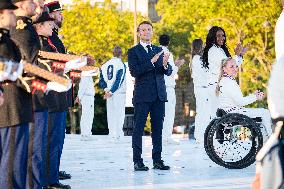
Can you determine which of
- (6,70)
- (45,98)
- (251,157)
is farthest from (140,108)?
(6,70)

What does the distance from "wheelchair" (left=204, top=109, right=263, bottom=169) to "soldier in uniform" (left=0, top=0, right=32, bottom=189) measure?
512 cm

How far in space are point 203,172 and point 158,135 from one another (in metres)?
0.70

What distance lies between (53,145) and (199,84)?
256 inches

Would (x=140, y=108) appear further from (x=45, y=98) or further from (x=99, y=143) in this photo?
(x=99, y=143)

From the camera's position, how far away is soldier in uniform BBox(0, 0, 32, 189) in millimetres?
6641

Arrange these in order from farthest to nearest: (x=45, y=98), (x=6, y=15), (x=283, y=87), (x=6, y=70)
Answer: (x=45, y=98)
(x=6, y=15)
(x=6, y=70)
(x=283, y=87)

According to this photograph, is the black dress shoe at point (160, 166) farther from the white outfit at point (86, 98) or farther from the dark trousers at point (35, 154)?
the white outfit at point (86, 98)

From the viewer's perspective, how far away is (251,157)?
11734 millimetres

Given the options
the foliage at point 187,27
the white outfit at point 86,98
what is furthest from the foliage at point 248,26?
the white outfit at point 86,98

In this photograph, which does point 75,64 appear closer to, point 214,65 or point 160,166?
point 160,166

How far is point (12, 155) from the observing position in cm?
666

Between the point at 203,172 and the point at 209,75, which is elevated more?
the point at 209,75

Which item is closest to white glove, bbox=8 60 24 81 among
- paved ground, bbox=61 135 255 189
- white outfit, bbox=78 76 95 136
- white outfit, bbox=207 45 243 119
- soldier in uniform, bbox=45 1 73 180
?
soldier in uniform, bbox=45 1 73 180

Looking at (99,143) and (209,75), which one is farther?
(99,143)
